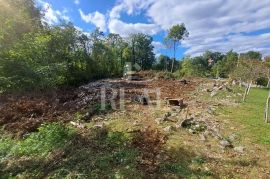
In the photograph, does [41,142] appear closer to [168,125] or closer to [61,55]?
[168,125]

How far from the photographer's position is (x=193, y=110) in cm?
1207

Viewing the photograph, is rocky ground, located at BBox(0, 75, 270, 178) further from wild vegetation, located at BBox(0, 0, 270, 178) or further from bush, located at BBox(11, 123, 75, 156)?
bush, located at BBox(11, 123, 75, 156)

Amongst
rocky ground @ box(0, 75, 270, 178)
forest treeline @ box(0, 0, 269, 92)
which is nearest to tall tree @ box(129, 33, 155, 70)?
forest treeline @ box(0, 0, 269, 92)

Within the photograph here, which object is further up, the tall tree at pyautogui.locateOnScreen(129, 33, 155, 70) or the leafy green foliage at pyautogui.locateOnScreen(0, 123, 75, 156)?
the tall tree at pyautogui.locateOnScreen(129, 33, 155, 70)

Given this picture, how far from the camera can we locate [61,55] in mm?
24328

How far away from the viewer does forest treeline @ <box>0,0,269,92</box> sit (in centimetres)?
646

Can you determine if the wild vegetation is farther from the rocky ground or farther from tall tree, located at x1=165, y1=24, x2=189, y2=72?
tall tree, located at x1=165, y1=24, x2=189, y2=72

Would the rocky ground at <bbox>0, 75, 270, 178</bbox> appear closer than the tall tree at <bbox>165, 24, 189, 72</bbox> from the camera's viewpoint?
Yes

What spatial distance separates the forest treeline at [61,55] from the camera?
21.2ft

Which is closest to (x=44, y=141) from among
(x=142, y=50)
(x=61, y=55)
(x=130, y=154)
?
(x=130, y=154)

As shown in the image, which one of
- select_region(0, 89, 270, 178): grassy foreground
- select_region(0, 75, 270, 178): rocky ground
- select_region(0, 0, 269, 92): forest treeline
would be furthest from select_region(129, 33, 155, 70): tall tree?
select_region(0, 89, 270, 178): grassy foreground

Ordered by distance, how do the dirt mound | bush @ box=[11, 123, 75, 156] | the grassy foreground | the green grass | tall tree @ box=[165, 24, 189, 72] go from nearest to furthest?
1. the grassy foreground
2. bush @ box=[11, 123, 75, 156]
3. the green grass
4. the dirt mound
5. tall tree @ box=[165, 24, 189, 72]

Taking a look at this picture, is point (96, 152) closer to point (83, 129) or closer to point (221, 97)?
point (83, 129)

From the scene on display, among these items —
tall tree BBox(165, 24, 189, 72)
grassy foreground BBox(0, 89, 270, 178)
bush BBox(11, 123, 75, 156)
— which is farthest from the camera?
tall tree BBox(165, 24, 189, 72)
